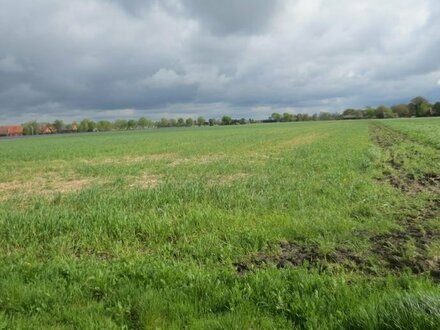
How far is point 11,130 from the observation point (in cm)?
17150

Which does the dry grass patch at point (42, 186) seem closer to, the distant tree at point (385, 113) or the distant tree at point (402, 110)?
the distant tree at point (385, 113)

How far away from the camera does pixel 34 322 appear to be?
161 inches

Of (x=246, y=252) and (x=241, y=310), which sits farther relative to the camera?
(x=246, y=252)

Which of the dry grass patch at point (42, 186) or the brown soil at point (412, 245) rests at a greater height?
the brown soil at point (412, 245)

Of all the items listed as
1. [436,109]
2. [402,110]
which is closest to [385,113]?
[402,110]

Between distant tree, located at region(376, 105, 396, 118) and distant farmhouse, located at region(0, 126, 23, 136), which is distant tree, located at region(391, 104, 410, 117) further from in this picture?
distant farmhouse, located at region(0, 126, 23, 136)

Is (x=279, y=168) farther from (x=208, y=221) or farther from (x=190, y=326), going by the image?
(x=190, y=326)

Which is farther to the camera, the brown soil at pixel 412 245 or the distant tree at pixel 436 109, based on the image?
the distant tree at pixel 436 109

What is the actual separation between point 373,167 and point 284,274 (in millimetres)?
12136

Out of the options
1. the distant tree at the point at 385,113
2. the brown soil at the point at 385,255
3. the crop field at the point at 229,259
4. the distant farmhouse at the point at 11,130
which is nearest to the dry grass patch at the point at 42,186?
the crop field at the point at 229,259

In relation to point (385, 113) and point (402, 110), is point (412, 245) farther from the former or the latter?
point (402, 110)

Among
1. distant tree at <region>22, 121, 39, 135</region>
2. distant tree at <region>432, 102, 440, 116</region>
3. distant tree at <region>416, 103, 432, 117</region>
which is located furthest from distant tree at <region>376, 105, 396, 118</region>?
distant tree at <region>22, 121, 39, 135</region>

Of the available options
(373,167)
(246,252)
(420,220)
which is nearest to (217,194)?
(246,252)

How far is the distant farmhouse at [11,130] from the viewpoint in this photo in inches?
6629
